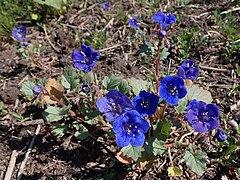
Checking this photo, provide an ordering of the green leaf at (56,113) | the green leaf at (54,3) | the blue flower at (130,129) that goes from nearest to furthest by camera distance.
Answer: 1. the blue flower at (130,129)
2. the green leaf at (56,113)
3. the green leaf at (54,3)

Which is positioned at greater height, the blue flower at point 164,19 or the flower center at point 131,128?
the blue flower at point 164,19

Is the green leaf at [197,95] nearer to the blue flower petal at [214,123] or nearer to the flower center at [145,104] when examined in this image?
the blue flower petal at [214,123]

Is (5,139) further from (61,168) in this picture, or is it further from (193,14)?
(193,14)

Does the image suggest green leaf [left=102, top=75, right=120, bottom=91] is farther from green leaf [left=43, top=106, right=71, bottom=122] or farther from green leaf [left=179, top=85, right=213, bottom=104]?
green leaf [left=179, top=85, right=213, bottom=104]

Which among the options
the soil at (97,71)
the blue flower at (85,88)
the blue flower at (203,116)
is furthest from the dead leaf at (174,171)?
the blue flower at (85,88)

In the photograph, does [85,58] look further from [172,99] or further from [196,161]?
[196,161]

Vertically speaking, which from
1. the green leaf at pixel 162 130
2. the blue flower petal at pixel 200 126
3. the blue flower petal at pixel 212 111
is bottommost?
the green leaf at pixel 162 130

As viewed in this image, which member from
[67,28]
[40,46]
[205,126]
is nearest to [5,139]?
[40,46]
